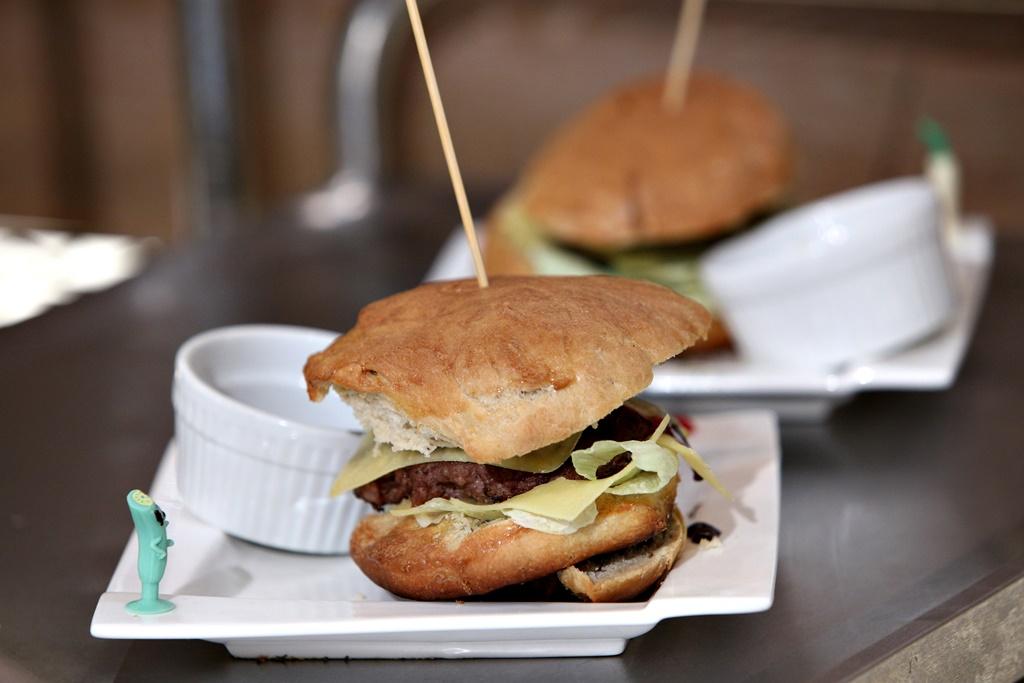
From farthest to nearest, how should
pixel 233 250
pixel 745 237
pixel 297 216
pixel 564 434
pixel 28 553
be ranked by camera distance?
1. pixel 297 216
2. pixel 233 250
3. pixel 745 237
4. pixel 28 553
5. pixel 564 434

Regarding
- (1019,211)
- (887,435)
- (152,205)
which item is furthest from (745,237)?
(152,205)

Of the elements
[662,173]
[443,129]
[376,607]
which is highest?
[443,129]

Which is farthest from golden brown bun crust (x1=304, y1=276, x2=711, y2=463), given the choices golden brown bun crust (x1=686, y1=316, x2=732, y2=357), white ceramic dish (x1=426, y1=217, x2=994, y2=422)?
golden brown bun crust (x1=686, y1=316, x2=732, y2=357)

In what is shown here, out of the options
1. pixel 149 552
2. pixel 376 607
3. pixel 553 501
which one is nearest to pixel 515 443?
pixel 553 501

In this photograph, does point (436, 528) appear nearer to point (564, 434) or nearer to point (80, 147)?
point (564, 434)

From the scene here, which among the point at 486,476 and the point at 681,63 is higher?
the point at 681,63

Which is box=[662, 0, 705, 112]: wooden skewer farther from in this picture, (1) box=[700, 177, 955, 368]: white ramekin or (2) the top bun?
(1) box=[700, 177, 955, 368]: white ramekin

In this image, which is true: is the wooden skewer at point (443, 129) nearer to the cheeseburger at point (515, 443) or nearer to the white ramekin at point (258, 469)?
the cheeseburger at point (515, 443)

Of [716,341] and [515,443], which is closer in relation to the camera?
[515,443]

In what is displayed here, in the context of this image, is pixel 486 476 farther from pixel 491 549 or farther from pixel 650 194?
pixel 650 194
